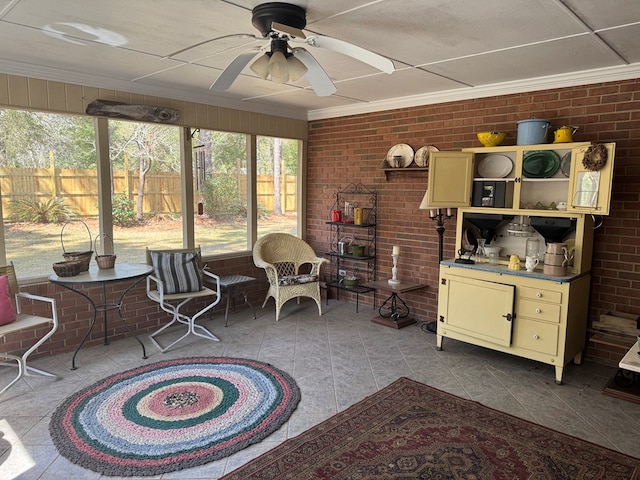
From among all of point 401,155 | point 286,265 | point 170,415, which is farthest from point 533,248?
point 170,415

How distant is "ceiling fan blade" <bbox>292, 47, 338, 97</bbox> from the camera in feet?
7.77

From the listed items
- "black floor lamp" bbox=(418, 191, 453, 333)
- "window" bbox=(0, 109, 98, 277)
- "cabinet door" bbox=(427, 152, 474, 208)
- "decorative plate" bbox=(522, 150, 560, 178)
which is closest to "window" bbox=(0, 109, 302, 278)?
"window" bbox=(0, 109, 98, 277)

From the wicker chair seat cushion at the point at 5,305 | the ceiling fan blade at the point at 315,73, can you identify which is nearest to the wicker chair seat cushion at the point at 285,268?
the wicker chair seat cushion at the point at 5,305

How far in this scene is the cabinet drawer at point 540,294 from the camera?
125 inches

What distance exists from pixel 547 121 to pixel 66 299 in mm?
4289

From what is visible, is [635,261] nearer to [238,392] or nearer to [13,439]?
[238,392]

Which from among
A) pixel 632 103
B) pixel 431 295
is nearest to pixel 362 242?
pixel 431 295

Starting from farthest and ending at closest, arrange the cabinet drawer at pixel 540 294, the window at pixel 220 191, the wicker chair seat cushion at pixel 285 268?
the wicker chair seat cushion at pixel 285 268
the window at pixel 220 191
the cabinet drawer at pixel 540 294

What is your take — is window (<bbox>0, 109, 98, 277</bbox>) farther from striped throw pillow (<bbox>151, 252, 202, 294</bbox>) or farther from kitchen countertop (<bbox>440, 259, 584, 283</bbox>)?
kitchen countertop (<bbox>440, 259, 584, 283</bbox>)

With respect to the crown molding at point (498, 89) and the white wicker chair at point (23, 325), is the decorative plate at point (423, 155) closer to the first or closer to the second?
the crown molding at point (498, 89)

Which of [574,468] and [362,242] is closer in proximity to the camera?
[574,468]

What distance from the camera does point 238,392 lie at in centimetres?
305

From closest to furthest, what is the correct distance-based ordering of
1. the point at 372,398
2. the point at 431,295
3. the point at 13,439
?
the point at 13,439, the point at 372,398, the point at 431,295

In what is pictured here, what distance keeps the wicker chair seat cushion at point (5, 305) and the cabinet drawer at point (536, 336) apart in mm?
3737
